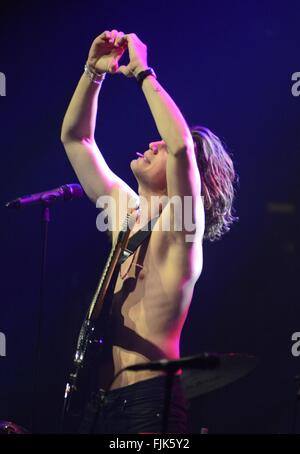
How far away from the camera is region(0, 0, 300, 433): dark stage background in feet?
16.0

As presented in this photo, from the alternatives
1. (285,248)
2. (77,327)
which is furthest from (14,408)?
(285,248)

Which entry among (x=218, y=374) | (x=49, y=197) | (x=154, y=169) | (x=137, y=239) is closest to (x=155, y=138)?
(x=49, y=197)

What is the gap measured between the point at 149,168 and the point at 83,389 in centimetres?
118

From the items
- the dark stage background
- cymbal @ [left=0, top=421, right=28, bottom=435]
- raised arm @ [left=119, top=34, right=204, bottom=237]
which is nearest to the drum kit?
raised arm @ [left=119, top=34, right=204, bottom=237]

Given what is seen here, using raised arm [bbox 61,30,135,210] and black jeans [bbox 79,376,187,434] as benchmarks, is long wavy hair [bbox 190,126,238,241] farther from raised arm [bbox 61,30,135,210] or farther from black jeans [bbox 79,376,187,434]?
black jeans [bbox 79,376,187,434]

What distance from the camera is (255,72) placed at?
16.1 feet

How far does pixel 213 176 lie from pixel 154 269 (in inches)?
28.8

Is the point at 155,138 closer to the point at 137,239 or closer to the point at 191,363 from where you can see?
the point at 137,239

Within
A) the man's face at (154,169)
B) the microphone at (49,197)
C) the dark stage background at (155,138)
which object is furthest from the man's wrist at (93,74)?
the dark stage background at (155,138)

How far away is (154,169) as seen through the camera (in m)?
A: 3.60

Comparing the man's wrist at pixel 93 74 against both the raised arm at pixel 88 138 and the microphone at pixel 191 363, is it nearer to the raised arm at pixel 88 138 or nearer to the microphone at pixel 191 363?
the raised arm at pixel 88 138

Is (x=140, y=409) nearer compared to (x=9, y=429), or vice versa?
(x=140, y=409)

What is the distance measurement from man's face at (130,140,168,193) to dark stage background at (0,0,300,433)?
4.48 ft

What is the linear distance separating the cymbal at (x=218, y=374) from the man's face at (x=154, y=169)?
Answer: 3.92 ft
